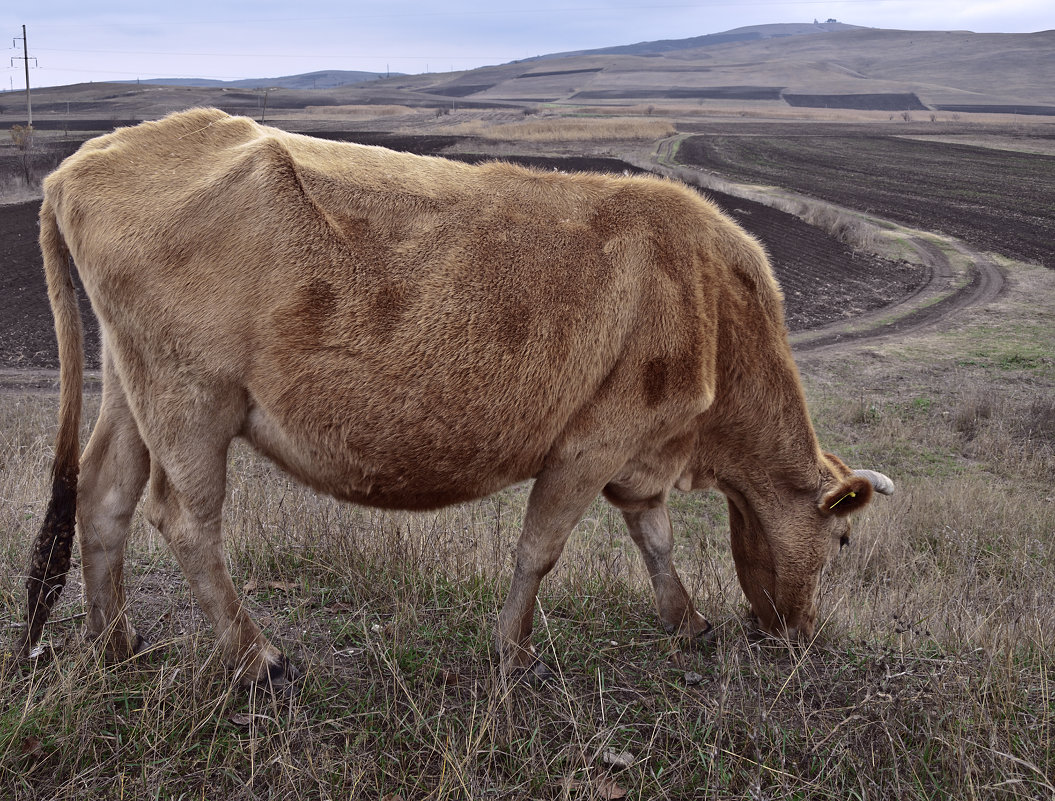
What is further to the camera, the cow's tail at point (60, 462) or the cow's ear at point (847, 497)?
the cow's ear at point (847, 497)

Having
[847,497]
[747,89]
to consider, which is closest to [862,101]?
[747,89]

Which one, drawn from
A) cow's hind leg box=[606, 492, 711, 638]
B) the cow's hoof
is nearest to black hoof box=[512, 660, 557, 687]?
cow's hind leg box=[606, 492, 711, 638]

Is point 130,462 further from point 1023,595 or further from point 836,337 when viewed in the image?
point 836,337

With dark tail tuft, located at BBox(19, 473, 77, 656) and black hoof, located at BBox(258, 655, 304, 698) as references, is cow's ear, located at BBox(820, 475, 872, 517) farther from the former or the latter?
dark tail tuft, located at BBox(19, 473, 77, 656)

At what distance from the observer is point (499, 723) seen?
11.4 feet

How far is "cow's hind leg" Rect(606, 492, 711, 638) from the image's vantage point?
15.1 ft

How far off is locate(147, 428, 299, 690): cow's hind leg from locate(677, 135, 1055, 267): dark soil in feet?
80.9

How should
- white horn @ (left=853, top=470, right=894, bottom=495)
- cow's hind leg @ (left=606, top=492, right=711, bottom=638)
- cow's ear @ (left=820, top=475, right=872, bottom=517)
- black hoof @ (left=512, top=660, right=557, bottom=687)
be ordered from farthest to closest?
cow's hind leg @ (left=606, top=492, right=711, bottom=638), white horn @ (left=853, top=470, right=894, bottom=495), cow's ear @ (left=820, top=475, right=872, bottom=517), black hoof @ (left=512, top=660, right=557, bottom=687)

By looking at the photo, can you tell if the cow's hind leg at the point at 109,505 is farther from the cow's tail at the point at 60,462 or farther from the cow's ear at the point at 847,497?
the cow's ear at the point at 847,497

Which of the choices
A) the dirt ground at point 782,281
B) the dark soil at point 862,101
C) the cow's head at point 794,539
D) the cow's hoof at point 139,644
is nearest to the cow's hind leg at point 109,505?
the cow's hoof at point 139,644

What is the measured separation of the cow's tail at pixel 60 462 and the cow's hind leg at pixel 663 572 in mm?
2843

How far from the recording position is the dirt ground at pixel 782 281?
15.9m

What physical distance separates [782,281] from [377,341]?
729 inches

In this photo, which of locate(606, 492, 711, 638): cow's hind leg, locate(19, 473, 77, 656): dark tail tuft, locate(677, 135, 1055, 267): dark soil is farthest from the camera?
locate(677, 135, 1055, 267): dark soil
